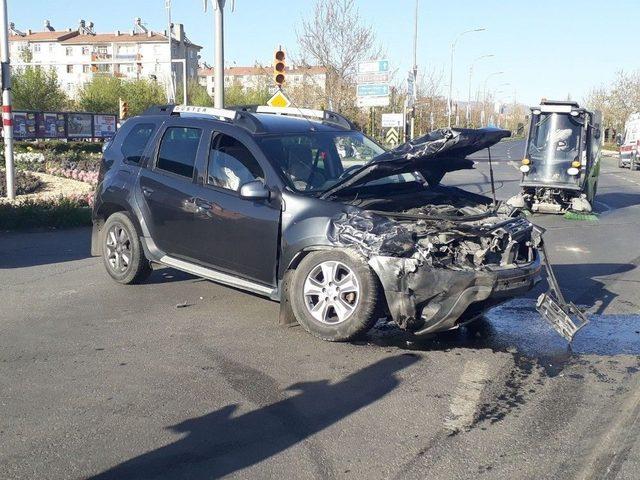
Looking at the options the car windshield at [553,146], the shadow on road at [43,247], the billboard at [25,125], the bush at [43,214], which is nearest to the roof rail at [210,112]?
the shadow on road at [43,247]

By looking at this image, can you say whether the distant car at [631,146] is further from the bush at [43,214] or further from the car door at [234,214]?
the car door at [234,214]

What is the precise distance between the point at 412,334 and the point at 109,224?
372 cm

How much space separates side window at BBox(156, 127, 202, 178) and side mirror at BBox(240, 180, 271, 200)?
1090mm

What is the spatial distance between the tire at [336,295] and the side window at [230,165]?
3.50 ft

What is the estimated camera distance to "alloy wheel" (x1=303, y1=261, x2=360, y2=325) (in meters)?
5.90

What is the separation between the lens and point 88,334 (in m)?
6.34

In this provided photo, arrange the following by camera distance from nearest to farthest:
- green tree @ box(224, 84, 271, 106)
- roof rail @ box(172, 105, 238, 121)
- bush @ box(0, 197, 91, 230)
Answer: roof rail @ box(172, 105, 238, 121), bush @ box(0, 197, 91, 230), green tree @ box(224, 84, 271, 106)

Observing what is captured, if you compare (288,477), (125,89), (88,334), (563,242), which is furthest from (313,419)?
(125,89)

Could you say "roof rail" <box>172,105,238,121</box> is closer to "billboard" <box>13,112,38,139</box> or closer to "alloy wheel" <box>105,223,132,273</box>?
"alloy wheel" <box>105,223,132,273</box>

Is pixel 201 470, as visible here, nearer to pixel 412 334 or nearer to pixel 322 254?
pixel 322 254

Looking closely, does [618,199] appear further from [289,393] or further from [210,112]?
[289,393]

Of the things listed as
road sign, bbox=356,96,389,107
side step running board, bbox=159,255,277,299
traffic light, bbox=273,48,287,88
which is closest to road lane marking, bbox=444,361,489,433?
side step running board, bbox=159,255,277,299

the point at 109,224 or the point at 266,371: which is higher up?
the point at 109,224

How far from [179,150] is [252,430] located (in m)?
3.79
